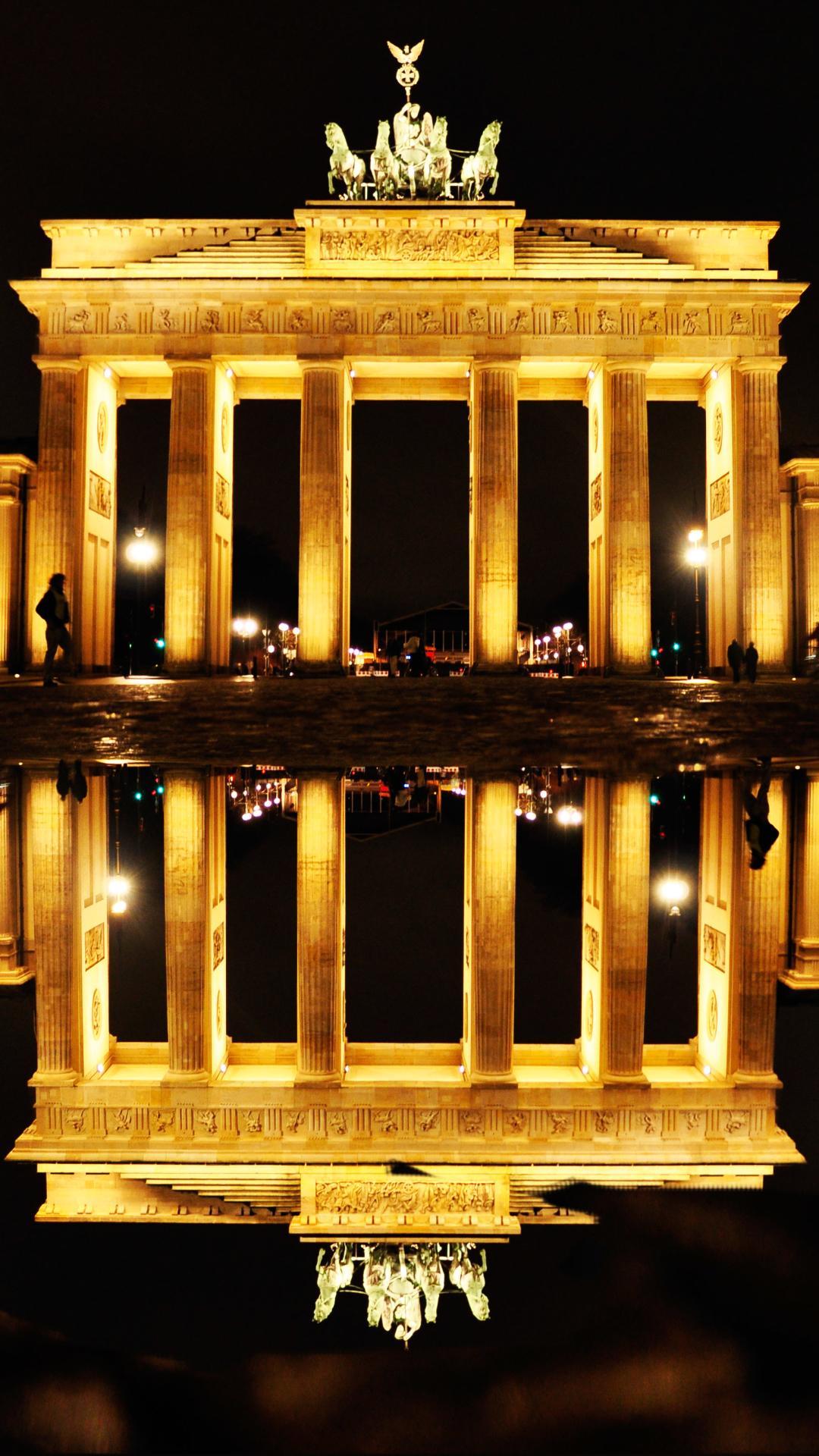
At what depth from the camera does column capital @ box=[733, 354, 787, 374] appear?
119 ft

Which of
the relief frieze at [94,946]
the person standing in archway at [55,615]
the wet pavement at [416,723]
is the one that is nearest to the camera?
the relief frieze at [94,946]

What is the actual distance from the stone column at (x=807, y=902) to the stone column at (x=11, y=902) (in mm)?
5748

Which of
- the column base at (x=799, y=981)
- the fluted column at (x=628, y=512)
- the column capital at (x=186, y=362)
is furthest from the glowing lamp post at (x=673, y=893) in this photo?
the column capital at (x=186, y=362)

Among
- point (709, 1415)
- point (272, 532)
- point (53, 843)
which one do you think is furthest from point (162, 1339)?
point (272, 532)

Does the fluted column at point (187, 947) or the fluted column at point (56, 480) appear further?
the fluted column at point (56, 480)

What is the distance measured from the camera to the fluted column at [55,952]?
269 inches

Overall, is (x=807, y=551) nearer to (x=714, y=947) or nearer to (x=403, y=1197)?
(x=714, y=947)

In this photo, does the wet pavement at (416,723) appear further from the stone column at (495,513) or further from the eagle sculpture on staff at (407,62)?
the eagle sculpture on staff at (407,62)

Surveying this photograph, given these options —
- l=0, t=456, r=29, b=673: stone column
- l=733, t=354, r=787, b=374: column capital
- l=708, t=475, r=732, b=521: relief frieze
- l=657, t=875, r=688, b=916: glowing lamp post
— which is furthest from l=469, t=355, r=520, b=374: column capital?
l=657, t=875, r=688, b=916: glowing lamp post

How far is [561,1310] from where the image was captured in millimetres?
3186

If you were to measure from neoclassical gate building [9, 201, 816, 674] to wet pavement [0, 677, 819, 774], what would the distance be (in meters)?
7.94

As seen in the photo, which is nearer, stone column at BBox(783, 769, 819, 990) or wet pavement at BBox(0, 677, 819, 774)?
stone column at BBox(783, 769, 819, 990)

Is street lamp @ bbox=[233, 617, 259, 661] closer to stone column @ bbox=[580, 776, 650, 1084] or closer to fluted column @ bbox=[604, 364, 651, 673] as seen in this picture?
fluted column @ bbox=[604, 364, 651, 673]

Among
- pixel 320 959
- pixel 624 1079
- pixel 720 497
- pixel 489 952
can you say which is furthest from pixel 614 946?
pixel 720 497
